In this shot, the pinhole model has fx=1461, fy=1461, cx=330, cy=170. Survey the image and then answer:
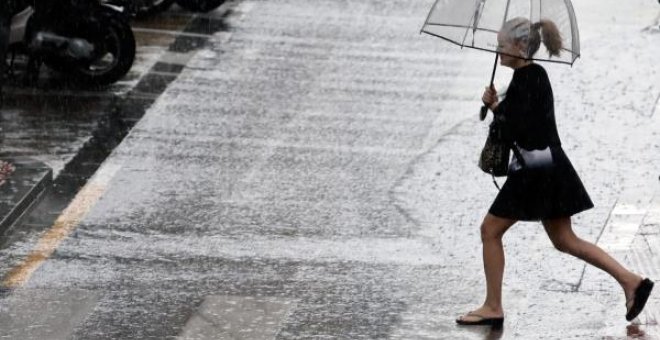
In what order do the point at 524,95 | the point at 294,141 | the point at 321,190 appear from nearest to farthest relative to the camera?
the point at 524,95 < the point at 321,190 < the point at 294,141

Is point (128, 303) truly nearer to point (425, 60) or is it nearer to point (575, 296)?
point (575, 296)

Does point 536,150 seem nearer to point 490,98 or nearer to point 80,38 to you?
point 490,98

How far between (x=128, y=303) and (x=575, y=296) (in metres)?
2.64

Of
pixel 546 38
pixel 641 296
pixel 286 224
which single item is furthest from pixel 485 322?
pixel 286 224

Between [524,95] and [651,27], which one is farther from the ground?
[524,95]

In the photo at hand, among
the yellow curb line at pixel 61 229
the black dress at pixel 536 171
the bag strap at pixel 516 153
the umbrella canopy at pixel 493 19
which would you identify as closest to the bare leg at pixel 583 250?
the black dress at pixel 536 171

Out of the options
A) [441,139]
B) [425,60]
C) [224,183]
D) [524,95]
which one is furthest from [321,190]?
[425,60]

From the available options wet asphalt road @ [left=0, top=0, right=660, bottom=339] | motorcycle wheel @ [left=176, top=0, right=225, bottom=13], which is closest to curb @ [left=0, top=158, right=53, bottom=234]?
wet asphalt road @ [left=0, top=0, right=660, bottom=339]

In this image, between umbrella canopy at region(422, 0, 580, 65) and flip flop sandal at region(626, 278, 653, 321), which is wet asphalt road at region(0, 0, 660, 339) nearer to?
flip flop sandal at region(626, 278, 653, 321)

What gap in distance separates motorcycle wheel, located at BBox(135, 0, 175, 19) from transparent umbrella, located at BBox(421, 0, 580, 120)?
813 centimetres

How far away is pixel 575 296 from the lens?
8656 mm

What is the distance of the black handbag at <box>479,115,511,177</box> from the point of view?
8000mm

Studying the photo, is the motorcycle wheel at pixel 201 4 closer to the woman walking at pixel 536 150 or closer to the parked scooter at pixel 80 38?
the parked scooter at pixel 80 38

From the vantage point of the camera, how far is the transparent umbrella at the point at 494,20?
7972 millimetres
